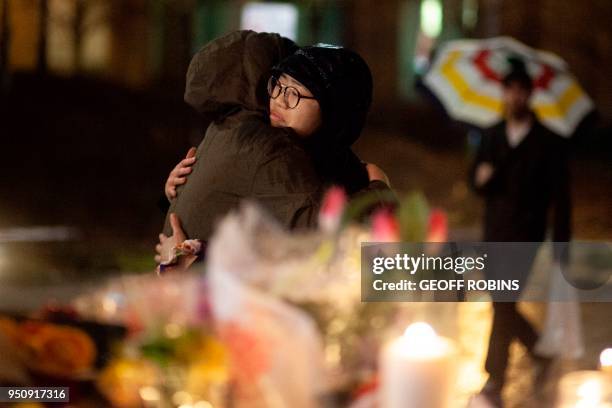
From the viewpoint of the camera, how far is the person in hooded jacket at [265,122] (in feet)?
9.56

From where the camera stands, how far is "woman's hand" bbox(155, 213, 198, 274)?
118 inches

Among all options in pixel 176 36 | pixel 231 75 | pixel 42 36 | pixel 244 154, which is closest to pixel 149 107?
pixel 42 36

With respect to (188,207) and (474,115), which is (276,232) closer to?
(188,207)

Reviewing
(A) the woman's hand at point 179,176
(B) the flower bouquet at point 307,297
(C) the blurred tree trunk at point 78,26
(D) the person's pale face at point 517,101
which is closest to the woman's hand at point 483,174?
(D) the person's pale face at point 517,101

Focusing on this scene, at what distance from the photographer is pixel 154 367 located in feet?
6.57

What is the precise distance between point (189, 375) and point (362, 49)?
1069 inches

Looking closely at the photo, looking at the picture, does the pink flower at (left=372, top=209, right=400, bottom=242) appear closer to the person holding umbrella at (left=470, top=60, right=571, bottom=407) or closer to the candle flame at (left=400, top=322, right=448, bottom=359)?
the candle flame at (left=400, top=322, right=448, bottom=359)

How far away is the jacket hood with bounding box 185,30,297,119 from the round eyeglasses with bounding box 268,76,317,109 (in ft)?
0.16

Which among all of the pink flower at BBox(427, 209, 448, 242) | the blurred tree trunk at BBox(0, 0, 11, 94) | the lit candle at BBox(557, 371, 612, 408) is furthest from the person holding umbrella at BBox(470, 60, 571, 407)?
the blurred tree trunk at BBox(0, 0, 11, 94)

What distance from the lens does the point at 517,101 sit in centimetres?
645

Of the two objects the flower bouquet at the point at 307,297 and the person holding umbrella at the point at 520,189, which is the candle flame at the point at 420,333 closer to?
the flower bouquet at the point at 307,297

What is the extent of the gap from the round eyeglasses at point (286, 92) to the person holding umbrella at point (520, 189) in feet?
11.6

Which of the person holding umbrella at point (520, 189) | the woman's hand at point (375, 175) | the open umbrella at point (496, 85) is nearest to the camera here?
the woman's hand at point (375, 175)

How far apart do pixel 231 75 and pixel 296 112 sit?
9.0 inches
